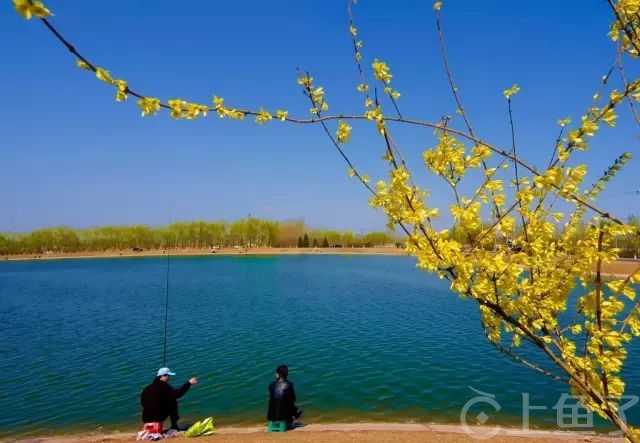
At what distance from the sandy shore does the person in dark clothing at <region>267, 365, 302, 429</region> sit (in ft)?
1.17

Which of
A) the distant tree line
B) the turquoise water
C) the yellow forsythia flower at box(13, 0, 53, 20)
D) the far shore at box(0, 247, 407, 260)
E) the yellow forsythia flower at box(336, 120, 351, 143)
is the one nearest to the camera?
the yellow forsythia flower at box(13, 0, 53, 20)

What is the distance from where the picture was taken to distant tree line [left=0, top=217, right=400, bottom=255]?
384ft

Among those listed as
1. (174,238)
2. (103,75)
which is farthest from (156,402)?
(174,238)

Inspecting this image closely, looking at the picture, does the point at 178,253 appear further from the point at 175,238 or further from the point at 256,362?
the point at 256,362

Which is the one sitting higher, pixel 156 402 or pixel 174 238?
pixel 174 238

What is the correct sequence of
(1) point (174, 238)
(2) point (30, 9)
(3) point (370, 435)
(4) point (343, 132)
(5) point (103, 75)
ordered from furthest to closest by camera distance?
(1) point (174, 238), (3) point (370, 435), (4) point (343, 132), (5) point (103, 75), (2) point (30, 9)

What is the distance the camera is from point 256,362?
50.5ft

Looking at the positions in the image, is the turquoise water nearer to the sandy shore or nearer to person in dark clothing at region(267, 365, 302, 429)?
the sandy shore

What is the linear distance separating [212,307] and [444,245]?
2557 centimetres

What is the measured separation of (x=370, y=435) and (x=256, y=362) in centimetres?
722

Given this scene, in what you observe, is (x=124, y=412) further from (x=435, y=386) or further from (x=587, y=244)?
(x=587, y=244)

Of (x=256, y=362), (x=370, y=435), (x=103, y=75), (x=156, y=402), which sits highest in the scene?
(x=103, y=75)

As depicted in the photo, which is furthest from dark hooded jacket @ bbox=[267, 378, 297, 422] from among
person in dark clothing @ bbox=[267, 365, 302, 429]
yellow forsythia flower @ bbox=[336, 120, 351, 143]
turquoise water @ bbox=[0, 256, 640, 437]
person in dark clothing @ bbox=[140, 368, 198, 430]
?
yellow forsythia flower @ bbox=[336, 120, 351, 143]

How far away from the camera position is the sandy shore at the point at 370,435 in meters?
8.69
